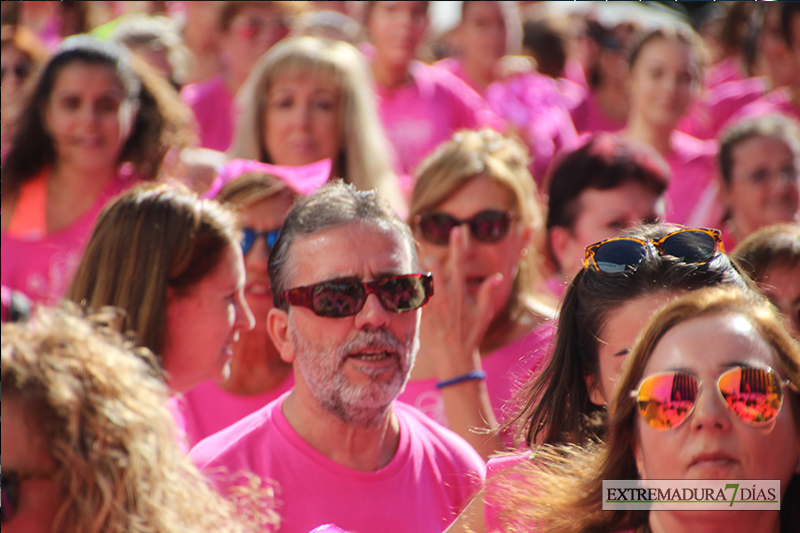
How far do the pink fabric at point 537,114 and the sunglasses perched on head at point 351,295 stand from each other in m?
3.62

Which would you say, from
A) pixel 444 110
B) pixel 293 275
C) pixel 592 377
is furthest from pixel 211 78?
pixel 592 377

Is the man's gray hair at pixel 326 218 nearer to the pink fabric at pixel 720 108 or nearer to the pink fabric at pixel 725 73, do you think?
the pink fabric at pixel 720 108

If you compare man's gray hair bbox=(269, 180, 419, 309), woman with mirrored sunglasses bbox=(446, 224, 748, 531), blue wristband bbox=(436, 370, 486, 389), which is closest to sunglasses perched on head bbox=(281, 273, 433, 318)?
man's gray hair bbox=(269, 180, 419, 309)

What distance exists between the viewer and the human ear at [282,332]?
2.40m

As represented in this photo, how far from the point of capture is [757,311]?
162cm

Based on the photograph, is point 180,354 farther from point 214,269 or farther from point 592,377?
point 592,377

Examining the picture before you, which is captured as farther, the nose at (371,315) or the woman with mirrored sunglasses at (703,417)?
the nose at (371,315)

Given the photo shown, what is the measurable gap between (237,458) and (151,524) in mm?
685

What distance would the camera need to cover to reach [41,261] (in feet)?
12.3

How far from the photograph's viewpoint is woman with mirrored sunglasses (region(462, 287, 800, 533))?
149cm

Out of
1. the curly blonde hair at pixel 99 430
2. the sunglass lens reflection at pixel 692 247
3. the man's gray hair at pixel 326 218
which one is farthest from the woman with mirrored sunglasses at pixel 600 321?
the curly blonde hair at pixel 99 430

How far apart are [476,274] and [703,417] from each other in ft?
6.30

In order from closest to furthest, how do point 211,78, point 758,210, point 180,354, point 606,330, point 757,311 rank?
point 757,311 < point 606,330 < point 180,354 < point 758,210 < point 211,78

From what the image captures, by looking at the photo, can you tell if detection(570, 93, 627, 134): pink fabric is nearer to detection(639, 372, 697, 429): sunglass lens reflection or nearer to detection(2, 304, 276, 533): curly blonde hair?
detection(639, 372, 697, 429): sunglass lens reflection
